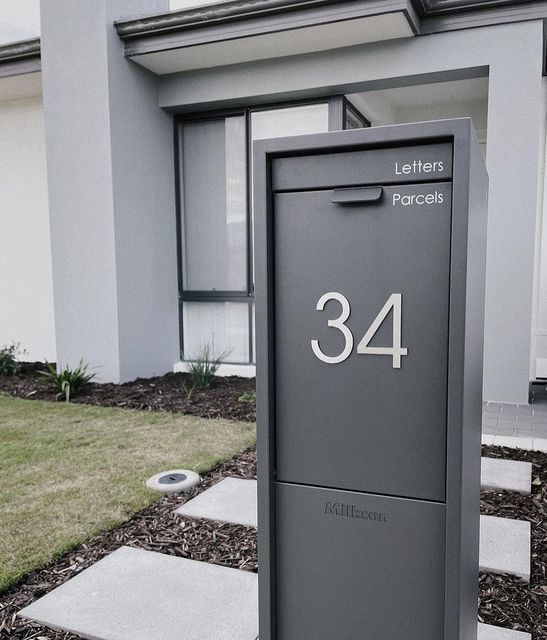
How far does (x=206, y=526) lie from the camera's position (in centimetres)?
288

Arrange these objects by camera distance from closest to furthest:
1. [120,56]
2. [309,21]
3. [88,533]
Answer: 1. [88,533]
2. [309,21]
3. [120,56]

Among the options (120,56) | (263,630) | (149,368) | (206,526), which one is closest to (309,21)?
(120,56)

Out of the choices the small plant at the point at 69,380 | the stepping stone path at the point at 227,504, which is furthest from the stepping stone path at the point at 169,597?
the small plant at the point at 69,380

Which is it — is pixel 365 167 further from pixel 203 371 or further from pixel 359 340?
pixel 203 371

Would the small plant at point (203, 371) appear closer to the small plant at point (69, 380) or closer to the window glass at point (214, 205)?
the window glass at point (214, 205)

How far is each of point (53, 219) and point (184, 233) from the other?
1447mm

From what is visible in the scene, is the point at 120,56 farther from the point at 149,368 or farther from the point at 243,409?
the point at 243,409

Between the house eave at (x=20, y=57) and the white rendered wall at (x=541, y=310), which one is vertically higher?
the house eave at (x=20, y=57)

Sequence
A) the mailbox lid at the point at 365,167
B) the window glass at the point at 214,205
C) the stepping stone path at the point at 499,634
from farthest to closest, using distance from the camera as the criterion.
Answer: the window glass at the point at 214,205
the stepping stone path at the point at 499,634
the mailbox lid at the point at 365,167

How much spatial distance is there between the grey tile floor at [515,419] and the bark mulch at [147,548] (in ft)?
8.07

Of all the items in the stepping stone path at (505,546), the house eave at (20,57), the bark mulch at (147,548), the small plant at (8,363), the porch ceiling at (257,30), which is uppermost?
the house eave at (20,57)

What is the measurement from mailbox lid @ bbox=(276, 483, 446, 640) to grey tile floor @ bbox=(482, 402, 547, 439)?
10.7 ft

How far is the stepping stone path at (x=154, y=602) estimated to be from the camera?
2039 mm

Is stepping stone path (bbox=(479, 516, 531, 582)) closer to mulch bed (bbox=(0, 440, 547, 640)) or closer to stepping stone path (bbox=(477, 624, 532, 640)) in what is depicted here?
mulch bed (bbox=(0, 440, 547, 640))
